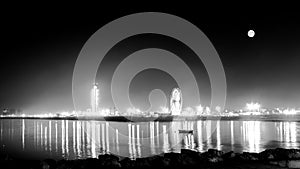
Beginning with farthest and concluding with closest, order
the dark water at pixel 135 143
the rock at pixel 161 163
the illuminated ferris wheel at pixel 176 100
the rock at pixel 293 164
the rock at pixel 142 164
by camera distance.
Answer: the illuminated ferris wheel at pixel 176 100
the dark water at pixel 135 143
the rock at pixel 142 164
the rock at pixel 161 163
the rock at pixel 293 164

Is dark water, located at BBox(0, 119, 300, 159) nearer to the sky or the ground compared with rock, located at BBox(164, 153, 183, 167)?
nearer to the ground

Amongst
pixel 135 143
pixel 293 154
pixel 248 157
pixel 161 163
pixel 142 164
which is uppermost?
pixel 293 154

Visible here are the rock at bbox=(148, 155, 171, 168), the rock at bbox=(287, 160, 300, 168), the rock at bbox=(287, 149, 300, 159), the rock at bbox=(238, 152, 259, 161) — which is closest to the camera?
the rock at bbox=(287, 160, 300, 168)

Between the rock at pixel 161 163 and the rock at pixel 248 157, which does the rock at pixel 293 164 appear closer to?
the rock at pixel 248 157

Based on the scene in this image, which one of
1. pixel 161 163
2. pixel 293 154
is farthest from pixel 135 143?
pixel 293 154

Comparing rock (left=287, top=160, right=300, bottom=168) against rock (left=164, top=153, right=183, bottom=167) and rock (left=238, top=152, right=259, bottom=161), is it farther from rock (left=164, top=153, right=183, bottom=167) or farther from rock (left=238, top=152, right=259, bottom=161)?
rock (left=164, top=153, right=183, bottom=167)

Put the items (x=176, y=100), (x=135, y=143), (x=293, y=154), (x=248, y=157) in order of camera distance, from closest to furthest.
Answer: (x=248, y=157) → (x=293, y=154) → (x=135, y=143) → (x=176, y=100)

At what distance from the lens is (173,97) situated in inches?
6427

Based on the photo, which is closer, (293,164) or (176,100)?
(293,164)

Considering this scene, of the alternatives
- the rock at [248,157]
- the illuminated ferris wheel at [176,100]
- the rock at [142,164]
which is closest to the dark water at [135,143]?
the rock at [142,164]

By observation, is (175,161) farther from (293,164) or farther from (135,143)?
(135,143)

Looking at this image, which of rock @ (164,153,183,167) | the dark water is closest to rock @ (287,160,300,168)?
rock @ (164,153,183,167)

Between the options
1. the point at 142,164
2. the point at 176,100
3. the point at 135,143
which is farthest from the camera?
the point at 176,100

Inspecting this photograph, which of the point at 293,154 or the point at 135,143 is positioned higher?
the point at 293,154
